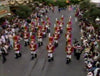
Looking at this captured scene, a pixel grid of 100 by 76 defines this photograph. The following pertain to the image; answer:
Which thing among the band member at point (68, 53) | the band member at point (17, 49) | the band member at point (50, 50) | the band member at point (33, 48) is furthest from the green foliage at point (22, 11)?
the band member at point (68, 53)

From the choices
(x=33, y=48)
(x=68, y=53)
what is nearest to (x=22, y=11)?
(x=33, y=48)

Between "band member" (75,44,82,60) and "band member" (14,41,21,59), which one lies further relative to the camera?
"band member" (14,41,21,59)

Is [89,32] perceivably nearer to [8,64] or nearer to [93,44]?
[93,44]

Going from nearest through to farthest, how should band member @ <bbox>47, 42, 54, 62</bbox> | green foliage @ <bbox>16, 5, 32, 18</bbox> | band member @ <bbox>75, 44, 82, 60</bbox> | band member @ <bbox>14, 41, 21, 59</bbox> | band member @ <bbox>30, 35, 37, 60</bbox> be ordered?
band member @ <bbox>47, 42, 54, 62</bbox> → band member @ <bbox>75, 44, 82, 60</bbox> → band member @ <bbox>30, 35, 37, 60</bbox> → band member @ <bbox>14, 41, 21, 59</bbox> → green foliage @ <bbox>16, 5, 32, 18</bbox>

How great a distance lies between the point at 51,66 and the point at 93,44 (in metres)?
3.46

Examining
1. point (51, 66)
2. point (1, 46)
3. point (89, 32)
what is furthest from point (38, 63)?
point (89, 32)

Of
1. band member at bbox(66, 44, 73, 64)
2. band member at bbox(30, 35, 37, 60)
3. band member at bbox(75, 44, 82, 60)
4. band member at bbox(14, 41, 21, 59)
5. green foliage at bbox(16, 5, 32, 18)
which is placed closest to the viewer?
band member at bbox(66, 44, 73, 64)

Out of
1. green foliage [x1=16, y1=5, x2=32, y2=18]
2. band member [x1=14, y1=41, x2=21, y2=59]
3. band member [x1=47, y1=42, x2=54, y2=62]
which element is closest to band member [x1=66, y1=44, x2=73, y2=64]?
band member [x1=47, y1=42, x2=54, y2=62]

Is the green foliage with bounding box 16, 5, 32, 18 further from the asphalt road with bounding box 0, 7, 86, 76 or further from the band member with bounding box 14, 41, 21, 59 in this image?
the band member with bounding box 14, 41, 21, 59

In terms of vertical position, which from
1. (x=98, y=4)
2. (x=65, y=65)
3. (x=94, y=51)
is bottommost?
(x=65, y=65)

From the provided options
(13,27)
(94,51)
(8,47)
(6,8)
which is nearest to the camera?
(94,51)

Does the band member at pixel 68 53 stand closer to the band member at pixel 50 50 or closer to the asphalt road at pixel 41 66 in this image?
the asphalt road at pixel 41 66

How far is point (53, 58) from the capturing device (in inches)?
733

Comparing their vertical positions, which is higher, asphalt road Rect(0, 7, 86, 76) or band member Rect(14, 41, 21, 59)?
band member Rect(14, 41, 21, 59)
